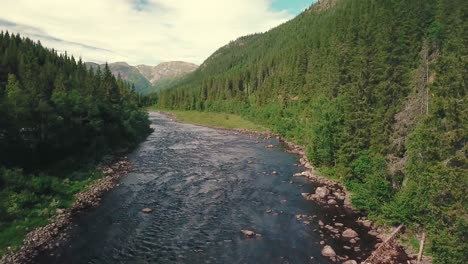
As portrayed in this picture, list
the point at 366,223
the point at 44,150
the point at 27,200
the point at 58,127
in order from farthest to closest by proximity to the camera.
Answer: the point at 58,127
the point at 44,150
the point at 27,200
the point at 366,223

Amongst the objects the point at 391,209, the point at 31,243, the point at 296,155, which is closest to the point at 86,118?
the point at 31,243

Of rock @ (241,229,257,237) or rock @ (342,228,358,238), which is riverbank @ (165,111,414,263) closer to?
rock @ (342,228,358,238)

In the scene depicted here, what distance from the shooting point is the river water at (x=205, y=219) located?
92.7ft

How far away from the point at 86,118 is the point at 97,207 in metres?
21.4

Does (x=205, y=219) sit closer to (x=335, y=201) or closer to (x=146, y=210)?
(x=146, y=210)

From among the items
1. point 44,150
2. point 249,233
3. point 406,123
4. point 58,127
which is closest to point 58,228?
point 44,150

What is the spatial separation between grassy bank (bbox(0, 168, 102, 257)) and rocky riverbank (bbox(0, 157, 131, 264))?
660mm

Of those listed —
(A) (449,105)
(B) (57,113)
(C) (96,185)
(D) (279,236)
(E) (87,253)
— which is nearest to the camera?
(A) (449,105)

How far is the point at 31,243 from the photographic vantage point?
29156mm

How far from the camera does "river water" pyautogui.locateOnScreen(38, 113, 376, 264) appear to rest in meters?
28.3

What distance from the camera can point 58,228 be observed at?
32.2 m

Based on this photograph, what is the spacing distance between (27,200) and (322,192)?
108 feet

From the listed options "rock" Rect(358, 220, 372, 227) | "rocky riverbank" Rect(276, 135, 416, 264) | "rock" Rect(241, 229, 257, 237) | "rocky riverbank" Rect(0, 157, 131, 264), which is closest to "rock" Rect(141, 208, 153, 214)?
"rocky riverbank" Rect(0, 157, 131, 264)

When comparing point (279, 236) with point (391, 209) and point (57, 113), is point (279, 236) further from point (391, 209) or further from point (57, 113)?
point (57, 113)
